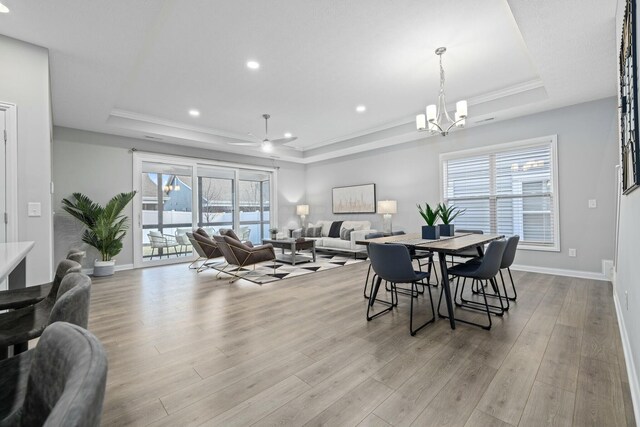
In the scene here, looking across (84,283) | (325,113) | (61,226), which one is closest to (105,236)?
(61,226)

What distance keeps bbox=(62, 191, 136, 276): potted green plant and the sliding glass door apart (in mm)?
643

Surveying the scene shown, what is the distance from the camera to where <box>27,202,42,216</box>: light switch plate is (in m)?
2.64

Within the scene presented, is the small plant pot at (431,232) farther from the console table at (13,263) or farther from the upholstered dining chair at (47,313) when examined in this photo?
the console table at (13,263)

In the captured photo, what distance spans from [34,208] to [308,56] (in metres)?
3.14

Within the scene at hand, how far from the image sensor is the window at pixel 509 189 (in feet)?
15.4

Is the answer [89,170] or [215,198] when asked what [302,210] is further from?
[89,170]

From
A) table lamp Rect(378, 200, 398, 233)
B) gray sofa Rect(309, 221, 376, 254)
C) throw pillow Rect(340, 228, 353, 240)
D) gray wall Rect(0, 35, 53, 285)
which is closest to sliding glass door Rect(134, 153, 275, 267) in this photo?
gray sofa Rect(309, 221, 376, 254)

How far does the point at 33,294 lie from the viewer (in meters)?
1.62

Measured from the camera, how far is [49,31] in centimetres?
255

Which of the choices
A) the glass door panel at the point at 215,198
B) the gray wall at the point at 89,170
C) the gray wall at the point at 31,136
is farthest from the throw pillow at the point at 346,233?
the gray wall at the point at 31,136

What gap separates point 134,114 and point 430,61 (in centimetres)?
491

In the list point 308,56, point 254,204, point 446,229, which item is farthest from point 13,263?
point 254,204

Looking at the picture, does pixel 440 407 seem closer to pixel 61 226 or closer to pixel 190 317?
pixel 190 317

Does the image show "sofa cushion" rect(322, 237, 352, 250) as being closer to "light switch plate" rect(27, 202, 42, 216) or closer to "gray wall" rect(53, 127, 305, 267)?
"gray wall" rect(53, 127, 305, 267)
